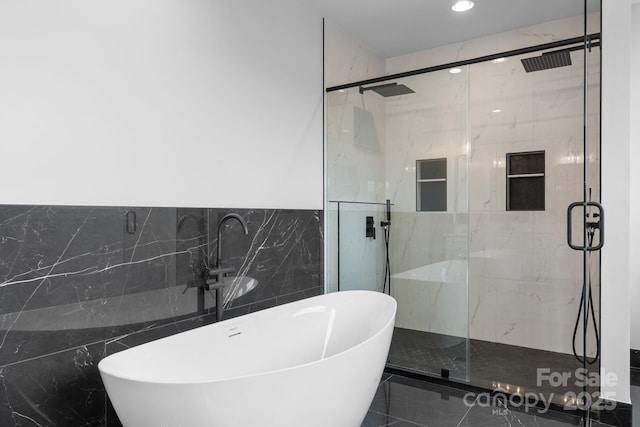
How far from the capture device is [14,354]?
5.27 feet

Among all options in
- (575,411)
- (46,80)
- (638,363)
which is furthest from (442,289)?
(46,80)

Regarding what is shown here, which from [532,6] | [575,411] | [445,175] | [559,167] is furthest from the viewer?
[559,167]

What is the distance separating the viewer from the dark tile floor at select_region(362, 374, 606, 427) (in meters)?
2.51

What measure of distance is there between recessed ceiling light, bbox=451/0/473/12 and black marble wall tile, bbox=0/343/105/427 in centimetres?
342

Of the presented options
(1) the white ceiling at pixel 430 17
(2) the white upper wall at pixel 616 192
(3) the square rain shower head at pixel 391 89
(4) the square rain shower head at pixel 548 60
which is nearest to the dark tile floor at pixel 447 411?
(2) the white upper wall at pixel 616 192

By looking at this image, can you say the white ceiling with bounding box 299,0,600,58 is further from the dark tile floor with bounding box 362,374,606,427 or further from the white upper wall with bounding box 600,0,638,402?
the dark tile floor with bounding box 362,374,606,427

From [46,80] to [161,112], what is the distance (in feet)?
1.79

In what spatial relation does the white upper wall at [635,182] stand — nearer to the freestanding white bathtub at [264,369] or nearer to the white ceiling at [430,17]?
the white ceiling at [430,17]

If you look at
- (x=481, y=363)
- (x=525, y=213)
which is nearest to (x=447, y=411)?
(x=481, y=363)

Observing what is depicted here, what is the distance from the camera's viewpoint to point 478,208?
13.0 ft

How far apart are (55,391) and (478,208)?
354 centimetres

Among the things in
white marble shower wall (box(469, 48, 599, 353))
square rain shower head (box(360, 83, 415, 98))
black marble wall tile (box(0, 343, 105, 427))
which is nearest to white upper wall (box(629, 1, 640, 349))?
white marble shower wall (box(469, 48, 599, 353))

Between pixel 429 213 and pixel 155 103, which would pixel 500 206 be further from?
pixel 155 103

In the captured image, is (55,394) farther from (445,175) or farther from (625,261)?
(625,261)
